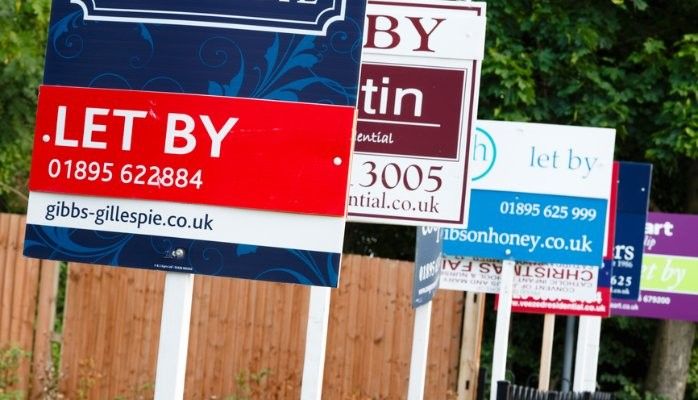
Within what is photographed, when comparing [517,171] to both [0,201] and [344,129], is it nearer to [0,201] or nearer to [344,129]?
[344,129]

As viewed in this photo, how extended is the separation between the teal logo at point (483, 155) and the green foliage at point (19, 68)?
4412 millimetres

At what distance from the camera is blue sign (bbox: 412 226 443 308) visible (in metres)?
8.48

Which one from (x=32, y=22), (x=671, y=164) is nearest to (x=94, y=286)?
(x=32, y=22)

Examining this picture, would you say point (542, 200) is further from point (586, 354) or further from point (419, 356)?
point (419, 356)

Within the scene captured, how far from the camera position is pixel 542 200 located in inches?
472

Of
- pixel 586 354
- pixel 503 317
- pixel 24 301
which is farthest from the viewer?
pixel 586 354

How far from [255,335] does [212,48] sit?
9.53m

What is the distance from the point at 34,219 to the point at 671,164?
1539 centimetres

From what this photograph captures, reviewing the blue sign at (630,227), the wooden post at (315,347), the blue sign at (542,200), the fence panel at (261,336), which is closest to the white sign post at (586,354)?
the blue sign at (630,227)

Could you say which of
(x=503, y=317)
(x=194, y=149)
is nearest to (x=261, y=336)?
(x=503, y=317)

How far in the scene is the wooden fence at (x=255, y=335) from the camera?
14.4 meters

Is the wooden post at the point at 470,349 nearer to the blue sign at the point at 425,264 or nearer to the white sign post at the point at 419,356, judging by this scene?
the blue sign at the point at 425,264

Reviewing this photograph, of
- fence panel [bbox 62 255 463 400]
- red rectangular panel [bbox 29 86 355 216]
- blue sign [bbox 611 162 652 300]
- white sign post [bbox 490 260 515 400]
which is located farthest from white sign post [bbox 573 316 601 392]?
red rectangular panel [bbox 29 86 355 216]

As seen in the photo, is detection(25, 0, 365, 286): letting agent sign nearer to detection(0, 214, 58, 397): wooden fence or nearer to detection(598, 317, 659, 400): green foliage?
detection(0, 214, 58, 397): wooden fence
